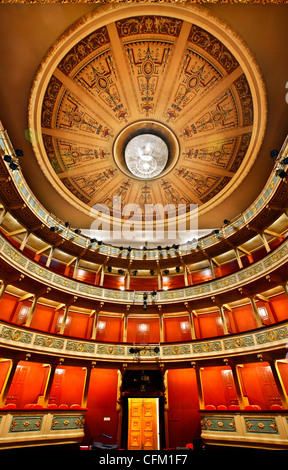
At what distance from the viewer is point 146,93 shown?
37.6 ft

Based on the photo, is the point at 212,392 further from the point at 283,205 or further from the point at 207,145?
the point at 207,145

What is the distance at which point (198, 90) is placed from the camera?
11062 mm

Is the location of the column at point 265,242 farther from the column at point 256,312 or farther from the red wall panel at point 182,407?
the red wall panel at point 182,407

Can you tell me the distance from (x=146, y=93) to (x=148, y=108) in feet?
2.45

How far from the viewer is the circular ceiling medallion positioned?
13.0m

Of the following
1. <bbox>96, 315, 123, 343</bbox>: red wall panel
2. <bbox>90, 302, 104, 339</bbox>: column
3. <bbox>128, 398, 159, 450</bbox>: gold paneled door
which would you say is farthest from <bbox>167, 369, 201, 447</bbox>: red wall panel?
<bbox>90, 302, 104, 339</bbox>: column

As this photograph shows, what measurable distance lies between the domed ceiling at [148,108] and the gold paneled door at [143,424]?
11.0m

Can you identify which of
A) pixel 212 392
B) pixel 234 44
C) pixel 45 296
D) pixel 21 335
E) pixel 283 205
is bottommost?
pixel 212 392

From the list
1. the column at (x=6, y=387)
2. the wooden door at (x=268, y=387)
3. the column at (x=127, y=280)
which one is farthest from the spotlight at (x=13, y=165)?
the wooden door at (x=268, y=387)

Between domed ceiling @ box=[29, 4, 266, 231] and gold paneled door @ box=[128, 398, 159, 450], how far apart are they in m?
11.0

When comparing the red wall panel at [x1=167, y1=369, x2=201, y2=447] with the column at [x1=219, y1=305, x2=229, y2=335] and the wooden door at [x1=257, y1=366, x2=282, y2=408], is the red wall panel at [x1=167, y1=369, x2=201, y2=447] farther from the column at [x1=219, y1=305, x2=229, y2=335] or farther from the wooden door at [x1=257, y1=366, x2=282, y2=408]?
the wooden door at [x1=257, y1=366, x2=282, y2=408]

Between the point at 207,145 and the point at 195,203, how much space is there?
3.81m
